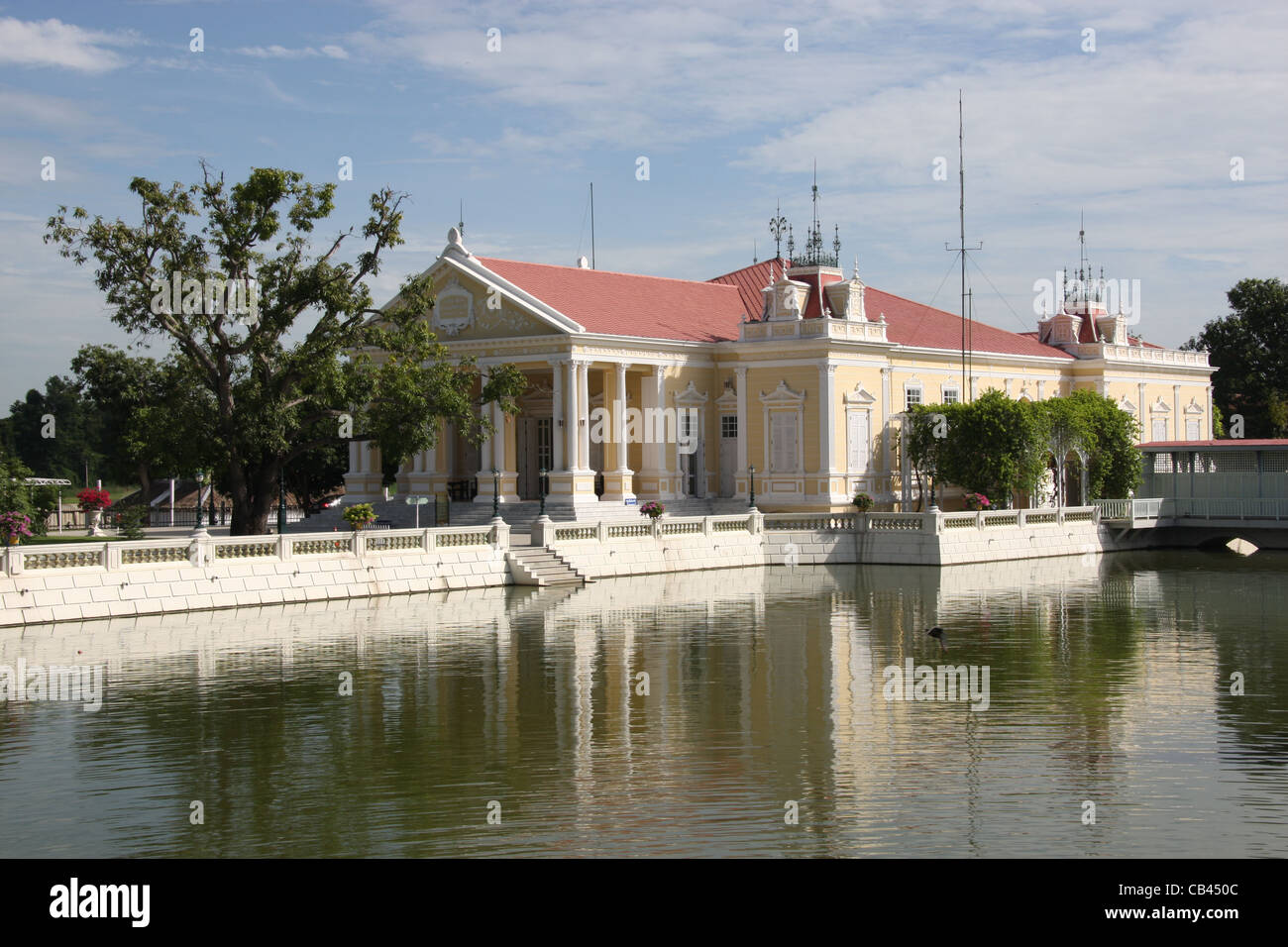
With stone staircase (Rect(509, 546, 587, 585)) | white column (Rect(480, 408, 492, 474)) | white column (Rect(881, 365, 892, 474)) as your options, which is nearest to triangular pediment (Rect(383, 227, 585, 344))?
white column (Rect(480, 408, 492, 474))

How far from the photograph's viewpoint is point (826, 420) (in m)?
45.5

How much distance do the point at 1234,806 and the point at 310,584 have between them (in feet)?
70.4

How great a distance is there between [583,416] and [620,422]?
163 cm

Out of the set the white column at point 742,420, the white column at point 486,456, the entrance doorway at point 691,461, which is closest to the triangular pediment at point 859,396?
the white column at point 742,420

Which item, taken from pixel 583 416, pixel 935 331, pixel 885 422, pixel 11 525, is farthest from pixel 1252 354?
pixel 11 525

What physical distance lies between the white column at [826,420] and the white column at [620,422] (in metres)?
6.36

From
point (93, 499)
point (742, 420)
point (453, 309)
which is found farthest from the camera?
point (742, 420)

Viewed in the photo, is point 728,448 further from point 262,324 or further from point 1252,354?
point 1252,354

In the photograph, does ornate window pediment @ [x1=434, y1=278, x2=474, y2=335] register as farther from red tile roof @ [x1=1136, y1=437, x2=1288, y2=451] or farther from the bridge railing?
the bridge railing

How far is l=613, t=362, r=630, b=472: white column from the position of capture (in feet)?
146

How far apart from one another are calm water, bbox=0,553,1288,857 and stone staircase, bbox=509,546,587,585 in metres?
5.43

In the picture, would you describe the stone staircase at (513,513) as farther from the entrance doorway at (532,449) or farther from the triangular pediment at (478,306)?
the triangular pediment at (478,306)

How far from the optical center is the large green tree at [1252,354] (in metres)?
71.6

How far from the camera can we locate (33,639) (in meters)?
24.4
